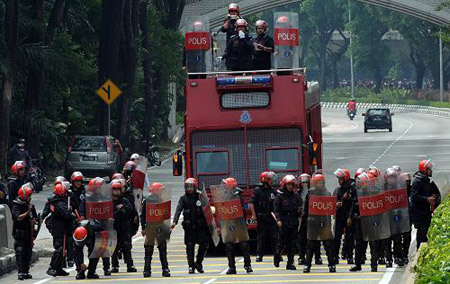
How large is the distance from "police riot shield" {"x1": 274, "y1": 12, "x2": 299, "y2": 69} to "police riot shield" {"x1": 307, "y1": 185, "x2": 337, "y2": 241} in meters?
5.24

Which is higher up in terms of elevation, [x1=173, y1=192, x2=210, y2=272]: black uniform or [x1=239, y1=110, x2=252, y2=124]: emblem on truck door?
[x1=239, y1=110, x2=252, y2=124]: emblem on truck door

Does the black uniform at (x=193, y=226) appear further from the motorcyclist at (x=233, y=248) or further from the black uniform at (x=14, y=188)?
the black uniform at (x=14, y=188)

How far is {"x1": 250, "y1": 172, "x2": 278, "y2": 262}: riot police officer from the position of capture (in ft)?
84.6

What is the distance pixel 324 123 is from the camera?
4114 inches

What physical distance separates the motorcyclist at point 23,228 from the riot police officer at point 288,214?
413cm

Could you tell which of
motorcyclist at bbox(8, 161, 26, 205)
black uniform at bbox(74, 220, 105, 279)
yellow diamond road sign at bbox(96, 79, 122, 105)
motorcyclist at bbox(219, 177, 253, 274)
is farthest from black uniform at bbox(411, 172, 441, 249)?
yellow diamond road sign at bbox(96, 79, 122, 105)

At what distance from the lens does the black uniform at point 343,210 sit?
25.1 metres

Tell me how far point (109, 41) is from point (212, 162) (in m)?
29.7

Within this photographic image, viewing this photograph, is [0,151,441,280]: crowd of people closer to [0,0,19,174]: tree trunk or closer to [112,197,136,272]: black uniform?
[112,197,136,272]: black uniform

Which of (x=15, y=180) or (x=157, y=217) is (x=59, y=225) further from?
(x=15, y=180)

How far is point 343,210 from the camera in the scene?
25.3 metres

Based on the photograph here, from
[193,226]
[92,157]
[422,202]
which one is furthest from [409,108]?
[193,226]

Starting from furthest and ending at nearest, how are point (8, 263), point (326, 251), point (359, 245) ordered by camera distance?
point (8, 263)
point (326, 251)
point (359, 245)

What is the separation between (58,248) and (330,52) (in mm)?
135325
